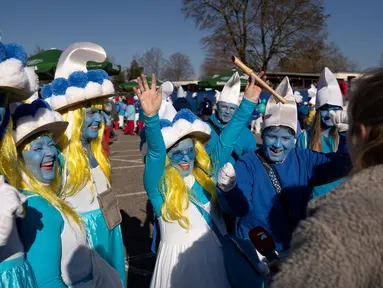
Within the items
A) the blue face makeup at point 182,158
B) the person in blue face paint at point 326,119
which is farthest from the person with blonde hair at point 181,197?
the person in blue face paint at point 326,119

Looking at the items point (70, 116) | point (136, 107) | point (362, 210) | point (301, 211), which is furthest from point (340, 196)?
point (136, 107)

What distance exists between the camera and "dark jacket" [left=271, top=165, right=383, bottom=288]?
0.95m

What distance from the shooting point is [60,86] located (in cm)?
333

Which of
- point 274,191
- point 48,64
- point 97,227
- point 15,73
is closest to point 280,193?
point 274,191

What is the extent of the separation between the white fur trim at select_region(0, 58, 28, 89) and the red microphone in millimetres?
1680

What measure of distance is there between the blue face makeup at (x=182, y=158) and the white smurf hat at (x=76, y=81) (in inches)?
34.1

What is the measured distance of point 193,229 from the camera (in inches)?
111

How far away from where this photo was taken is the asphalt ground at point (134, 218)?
4.62 m

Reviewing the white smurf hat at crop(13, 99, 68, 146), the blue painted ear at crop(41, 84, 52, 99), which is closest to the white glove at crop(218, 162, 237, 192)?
the white smurf hat at crop(13, 99, 68, 146)

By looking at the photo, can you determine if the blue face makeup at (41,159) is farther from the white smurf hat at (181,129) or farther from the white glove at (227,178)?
the white glove at (227,178)

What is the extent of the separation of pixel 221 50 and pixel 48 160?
26183 millimetres

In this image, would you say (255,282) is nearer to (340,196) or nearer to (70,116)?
(340,196)

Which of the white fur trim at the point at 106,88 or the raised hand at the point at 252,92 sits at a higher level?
the white fur trim at the point at 106,88

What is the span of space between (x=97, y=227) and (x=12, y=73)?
5.19 feet
